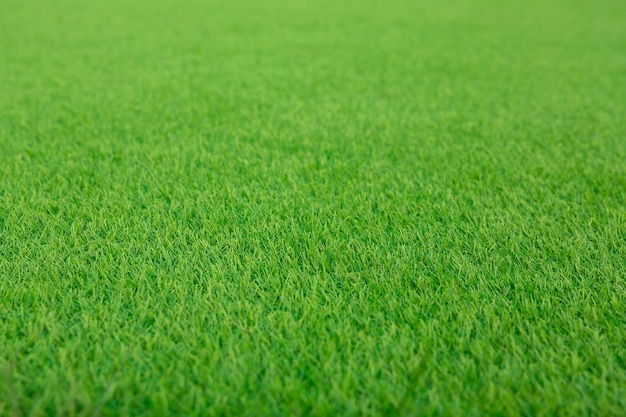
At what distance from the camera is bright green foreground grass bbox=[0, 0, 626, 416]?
912 mm

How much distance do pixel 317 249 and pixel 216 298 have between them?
0.32m

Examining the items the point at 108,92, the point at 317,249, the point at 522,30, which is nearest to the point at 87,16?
the point at 108,92

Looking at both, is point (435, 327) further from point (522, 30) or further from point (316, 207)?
point (522, 30)

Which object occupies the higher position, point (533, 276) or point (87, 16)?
point (87, 16)

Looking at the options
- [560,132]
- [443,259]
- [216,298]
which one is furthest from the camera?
[560,132]

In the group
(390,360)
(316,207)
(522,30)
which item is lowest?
(390,360)

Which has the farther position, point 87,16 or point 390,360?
point 87,16

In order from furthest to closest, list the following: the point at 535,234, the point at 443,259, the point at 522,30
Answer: the point at 522,30 < the point at 535,234 < the point at 443,259

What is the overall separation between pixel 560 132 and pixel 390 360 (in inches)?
65.6

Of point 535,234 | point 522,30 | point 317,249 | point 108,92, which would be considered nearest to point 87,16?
point 108,92

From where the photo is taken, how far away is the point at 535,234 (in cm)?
137

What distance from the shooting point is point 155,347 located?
0.98 meters

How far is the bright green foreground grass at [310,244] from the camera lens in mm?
912

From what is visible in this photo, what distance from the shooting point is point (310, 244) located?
131cm
